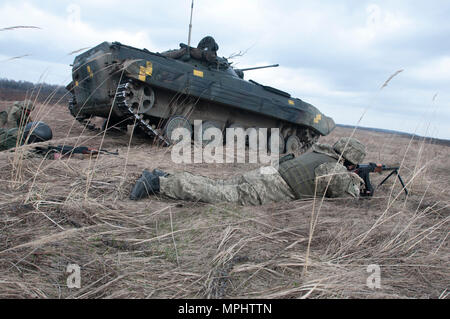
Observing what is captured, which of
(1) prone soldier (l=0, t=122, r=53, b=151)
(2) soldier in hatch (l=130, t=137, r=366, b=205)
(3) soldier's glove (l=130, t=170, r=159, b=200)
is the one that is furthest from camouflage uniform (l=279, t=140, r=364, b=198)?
(1) prone soldier (l=0, t=122, r=53, b=151)

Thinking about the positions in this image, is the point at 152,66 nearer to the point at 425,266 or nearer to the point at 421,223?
the point at 421,223

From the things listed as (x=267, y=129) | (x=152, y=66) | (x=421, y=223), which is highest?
(x=152, y=66)

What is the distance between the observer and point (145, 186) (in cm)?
320

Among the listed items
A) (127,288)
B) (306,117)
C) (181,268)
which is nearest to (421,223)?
(181,268)

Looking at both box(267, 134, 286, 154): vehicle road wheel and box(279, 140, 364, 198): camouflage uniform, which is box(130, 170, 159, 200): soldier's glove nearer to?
box(279, 140, 364, 198): camouflage uniform

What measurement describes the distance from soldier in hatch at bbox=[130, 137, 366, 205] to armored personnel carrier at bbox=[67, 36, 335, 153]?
3268mm

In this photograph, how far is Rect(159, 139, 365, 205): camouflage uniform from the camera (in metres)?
3.21

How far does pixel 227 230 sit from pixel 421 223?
1.86 m

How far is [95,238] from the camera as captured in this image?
2.17m

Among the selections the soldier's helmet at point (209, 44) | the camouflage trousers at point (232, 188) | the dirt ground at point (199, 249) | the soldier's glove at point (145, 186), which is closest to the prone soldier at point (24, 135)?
the dirt ground at point (199, 249)

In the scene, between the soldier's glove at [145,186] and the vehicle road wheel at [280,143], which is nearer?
the soldier's glove at [145,186]

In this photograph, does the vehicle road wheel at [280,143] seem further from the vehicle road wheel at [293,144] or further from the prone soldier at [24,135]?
the prone soldier at [24,135]

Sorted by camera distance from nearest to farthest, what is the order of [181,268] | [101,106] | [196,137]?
[181,268]
[101,106]
[196,137]

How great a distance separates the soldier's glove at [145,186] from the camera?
124 inches
